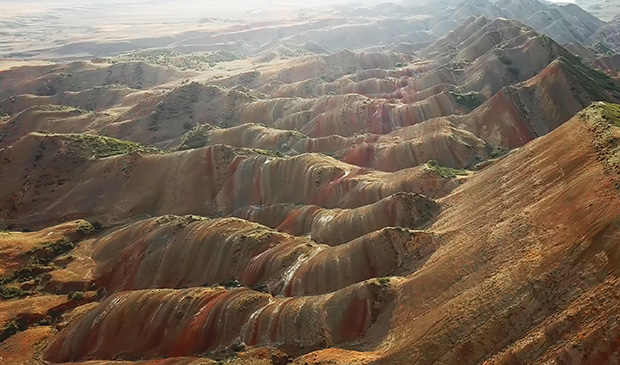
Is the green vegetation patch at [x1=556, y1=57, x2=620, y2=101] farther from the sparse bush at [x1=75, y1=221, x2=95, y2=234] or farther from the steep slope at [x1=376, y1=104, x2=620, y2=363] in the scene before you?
the sparse bush at [x1=75, y1=221, x2=95, y2=234]

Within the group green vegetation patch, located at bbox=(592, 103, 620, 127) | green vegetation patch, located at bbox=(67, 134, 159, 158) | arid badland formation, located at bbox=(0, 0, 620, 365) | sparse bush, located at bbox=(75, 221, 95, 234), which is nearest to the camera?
arid badland formation, located at bbox=(0, 0, 620, 365)

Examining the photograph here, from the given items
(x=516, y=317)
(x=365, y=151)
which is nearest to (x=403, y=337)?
(x=516, y=317)

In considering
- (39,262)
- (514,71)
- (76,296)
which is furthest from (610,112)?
(514,71)

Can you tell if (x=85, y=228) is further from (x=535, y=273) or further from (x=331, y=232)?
(x=535, y=273)

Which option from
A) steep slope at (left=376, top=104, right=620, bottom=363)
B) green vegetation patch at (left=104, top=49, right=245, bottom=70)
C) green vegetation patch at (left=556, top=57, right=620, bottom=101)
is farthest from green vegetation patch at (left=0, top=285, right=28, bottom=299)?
green vegetation patch at (left=104, top=49, right=245, bottom=70)

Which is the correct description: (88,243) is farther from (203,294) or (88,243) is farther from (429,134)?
(429,134)

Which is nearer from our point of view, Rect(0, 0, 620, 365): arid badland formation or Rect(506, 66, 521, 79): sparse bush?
Rect(0, 0, 620, 365): arid badland formation

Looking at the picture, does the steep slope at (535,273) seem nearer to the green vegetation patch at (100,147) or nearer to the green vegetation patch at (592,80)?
the green vegetation patch at (592,80)
